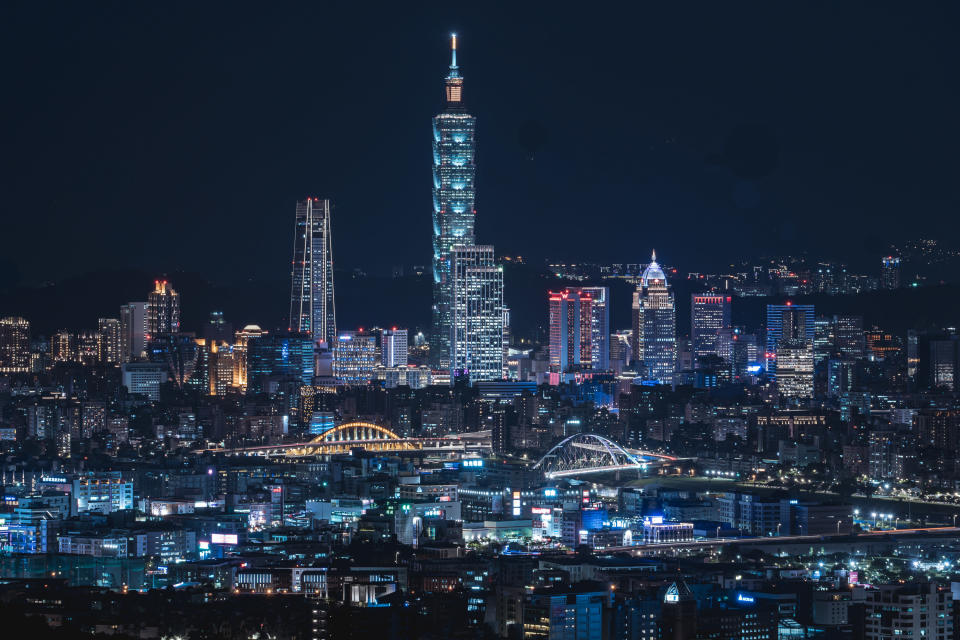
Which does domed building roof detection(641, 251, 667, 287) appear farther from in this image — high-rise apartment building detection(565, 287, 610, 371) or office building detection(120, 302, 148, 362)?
office building detection(120, 302, 148, 362)

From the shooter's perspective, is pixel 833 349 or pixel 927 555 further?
pixel 833 349

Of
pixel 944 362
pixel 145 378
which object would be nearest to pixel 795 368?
pixel 944 362

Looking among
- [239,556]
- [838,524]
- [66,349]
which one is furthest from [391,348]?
[239,556]

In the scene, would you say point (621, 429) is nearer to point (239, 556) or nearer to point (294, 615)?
point (239, 556)

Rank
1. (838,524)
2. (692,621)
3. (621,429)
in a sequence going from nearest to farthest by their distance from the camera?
(692,621)
(838,524)
(621,429)

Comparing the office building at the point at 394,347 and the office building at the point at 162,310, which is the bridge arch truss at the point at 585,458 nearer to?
the office building at the point at 162,310

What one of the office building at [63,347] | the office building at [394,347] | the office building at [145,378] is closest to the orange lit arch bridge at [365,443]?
the office building at [145,378]

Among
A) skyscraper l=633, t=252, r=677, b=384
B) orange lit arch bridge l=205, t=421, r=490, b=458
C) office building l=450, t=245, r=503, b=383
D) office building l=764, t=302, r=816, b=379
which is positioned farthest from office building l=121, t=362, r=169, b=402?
office building l=764, t=302, r=816, b=379
